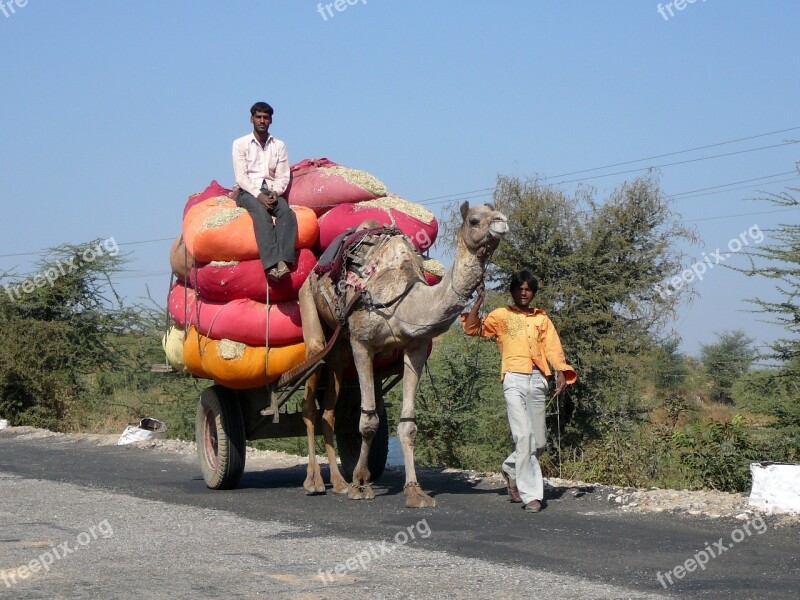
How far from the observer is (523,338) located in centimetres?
1089

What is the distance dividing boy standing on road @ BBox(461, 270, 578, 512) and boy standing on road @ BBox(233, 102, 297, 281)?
2.18 m

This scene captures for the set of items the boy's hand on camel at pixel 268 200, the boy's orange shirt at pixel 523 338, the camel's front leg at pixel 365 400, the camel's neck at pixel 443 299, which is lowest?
the camel's front leg at pixel 365 400

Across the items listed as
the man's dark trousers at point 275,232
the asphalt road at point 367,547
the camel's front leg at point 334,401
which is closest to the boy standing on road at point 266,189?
the man's dark trousers at point 275,232

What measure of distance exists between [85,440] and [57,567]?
13921mm

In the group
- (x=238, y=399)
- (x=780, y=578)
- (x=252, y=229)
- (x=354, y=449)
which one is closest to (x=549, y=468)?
(x=354, y=449)

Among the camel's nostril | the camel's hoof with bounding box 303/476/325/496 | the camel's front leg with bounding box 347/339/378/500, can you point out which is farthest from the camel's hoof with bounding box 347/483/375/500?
the camel's nostril

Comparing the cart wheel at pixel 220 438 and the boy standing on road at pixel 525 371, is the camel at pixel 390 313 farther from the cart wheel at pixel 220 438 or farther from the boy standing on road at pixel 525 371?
the cart wheel at pixel 220 438

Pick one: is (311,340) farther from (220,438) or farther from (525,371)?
(525,371)

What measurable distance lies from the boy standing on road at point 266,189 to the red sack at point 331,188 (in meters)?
0.18

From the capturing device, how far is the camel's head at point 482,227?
32.4 feet

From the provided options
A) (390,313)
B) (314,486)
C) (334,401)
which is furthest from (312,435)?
(390,313)

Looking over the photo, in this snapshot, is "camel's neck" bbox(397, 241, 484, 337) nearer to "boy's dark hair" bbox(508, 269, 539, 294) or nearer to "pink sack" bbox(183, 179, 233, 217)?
"boy's dark hair" bbox(508, 269, 539, 294)

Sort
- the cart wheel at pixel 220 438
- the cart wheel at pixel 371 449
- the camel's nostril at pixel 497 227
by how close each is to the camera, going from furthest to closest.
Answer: the cart wheel at pixel 371 449, the cart wheel at pixel 220 438, the camel's nostril at pixel 497 227

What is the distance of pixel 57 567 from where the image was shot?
812 cm
